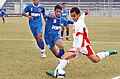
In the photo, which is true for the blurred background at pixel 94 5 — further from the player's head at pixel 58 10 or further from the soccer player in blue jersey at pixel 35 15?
the player's head at pixel 58 10

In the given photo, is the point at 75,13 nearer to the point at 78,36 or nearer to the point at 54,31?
the point at 78,36

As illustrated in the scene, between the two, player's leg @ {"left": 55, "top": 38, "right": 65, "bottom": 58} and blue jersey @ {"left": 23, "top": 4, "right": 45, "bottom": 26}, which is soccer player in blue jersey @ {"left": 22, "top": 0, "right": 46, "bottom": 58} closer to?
blue jersey @ {"left": 23, "top": 4, "right": 45, "bottom": 26}

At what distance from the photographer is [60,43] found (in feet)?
32.2


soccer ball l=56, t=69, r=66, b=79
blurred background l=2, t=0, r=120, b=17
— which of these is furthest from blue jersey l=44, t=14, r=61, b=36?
blurred background l=2, t=0, r=120, b=17

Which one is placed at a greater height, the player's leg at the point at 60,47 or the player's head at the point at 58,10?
A: the player's head at the point at 58,10

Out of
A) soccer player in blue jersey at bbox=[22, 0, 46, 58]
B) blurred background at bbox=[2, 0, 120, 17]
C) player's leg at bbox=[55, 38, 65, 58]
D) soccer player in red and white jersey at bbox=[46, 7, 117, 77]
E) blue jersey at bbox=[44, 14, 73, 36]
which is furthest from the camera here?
blurred background at bbox=[2, 0, 120, 17]

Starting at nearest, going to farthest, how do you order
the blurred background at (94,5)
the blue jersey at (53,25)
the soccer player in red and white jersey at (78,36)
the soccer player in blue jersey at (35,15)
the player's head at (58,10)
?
the soccer player in red and white jersey at (78,36) < the player's head at (58,10) < the blue jersey at (53,25) < the soccer player in blue jersey at (35,15) < the blurred background at (94,5)

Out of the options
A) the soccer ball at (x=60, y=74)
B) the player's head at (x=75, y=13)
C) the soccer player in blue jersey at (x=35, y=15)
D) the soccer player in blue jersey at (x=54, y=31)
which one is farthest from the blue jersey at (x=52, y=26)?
the soccer ball at (x=60, y=74)

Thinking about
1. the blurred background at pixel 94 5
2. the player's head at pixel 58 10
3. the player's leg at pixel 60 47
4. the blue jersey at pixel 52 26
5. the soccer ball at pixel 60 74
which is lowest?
the blurred background at pixel 94 5

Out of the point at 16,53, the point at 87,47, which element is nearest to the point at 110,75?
the point at 87,47

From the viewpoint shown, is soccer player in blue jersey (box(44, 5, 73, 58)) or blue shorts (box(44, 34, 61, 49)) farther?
blue shorts (box(44, 34, 61, 49))

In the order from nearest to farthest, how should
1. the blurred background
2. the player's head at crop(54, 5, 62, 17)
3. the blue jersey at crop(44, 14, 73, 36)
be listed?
1. the player's head at crop(54, 5, 62, 17)
2. the blue jersey at crop(44, 14, 73, 36)
3. the blurred background

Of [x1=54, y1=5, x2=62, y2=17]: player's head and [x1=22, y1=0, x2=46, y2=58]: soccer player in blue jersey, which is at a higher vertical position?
[x1=54, y1=5, x2=62, y2=17]: player's head

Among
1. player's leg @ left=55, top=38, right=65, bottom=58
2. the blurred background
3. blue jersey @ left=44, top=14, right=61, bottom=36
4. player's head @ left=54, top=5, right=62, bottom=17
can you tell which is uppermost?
player's head @ left=54, top=5, right=62, bottom=17
